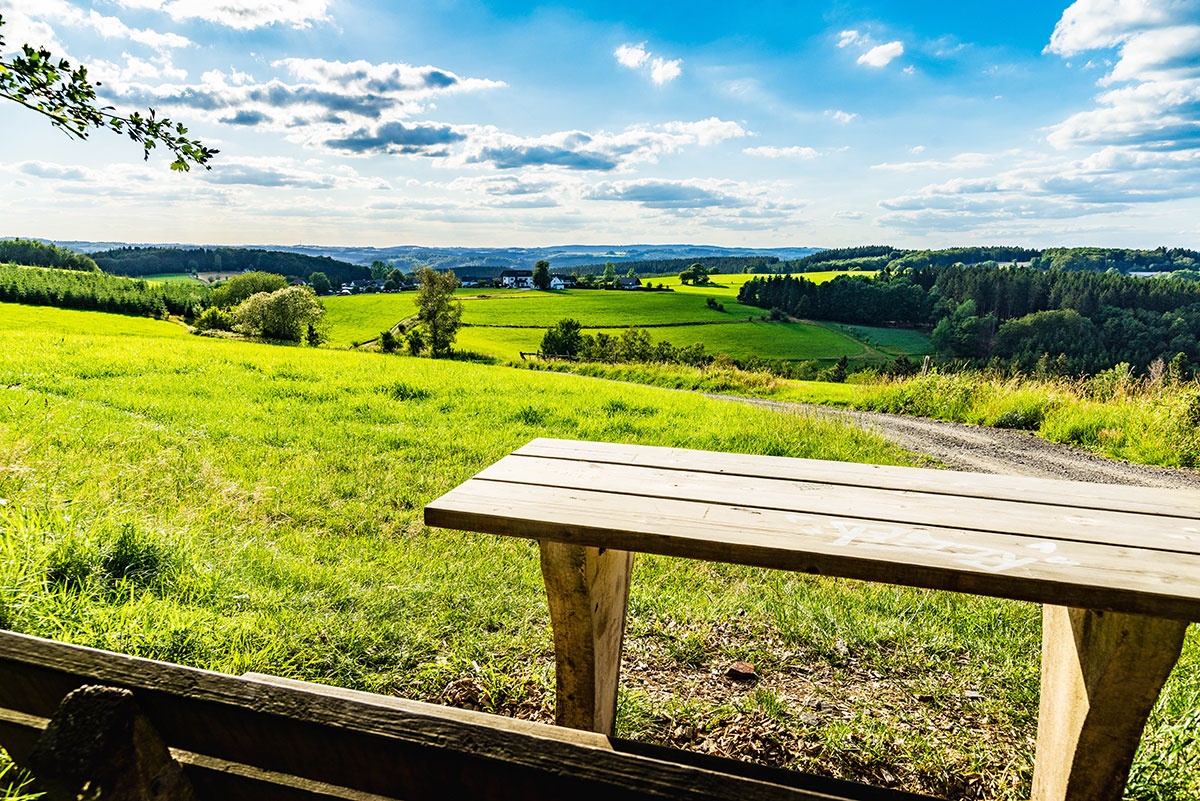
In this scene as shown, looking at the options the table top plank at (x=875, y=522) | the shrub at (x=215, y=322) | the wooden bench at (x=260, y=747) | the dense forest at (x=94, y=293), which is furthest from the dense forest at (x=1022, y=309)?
the dense forest at (x=94, y=293)

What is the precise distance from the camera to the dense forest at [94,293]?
67000mm

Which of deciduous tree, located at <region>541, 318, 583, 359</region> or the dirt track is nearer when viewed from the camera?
the dirt track

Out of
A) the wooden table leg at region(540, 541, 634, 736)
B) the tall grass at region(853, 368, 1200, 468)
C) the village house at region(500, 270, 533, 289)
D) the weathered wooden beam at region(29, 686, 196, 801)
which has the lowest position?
the tall grass at region(853, 368, 1200, 468)

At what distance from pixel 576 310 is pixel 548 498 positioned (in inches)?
3190

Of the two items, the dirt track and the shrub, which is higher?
the dirt track

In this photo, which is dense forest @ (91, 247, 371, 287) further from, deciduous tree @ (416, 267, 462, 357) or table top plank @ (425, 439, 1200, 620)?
table top plank @ (425, 439, 1200, 620)

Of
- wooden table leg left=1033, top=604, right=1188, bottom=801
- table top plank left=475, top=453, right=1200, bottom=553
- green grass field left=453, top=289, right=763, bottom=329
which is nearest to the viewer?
wooden table leg left=1033, top=604, right=1188, bottom=801

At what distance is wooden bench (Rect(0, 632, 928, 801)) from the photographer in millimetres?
1097

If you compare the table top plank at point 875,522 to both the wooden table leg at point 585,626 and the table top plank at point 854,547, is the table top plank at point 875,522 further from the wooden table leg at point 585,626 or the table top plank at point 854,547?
the wooden table leg at point 585,626

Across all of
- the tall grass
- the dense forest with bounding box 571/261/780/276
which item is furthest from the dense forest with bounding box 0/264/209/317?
the tall grass

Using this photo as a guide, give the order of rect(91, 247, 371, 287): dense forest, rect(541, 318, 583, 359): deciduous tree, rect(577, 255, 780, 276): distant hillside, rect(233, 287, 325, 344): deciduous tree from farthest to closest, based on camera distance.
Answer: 1. rect(577, 255, 780, 276): distant hillside
2. rect(91, 247, 371, 287): dense forest
3. rect(541, 318, 583, 359): deciduous tree
4. rect(233, 287, 325, 344): deciduous tree

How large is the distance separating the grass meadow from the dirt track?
571 centimetres

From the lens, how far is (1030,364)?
181 ft

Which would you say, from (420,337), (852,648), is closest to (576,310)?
(420,337)
